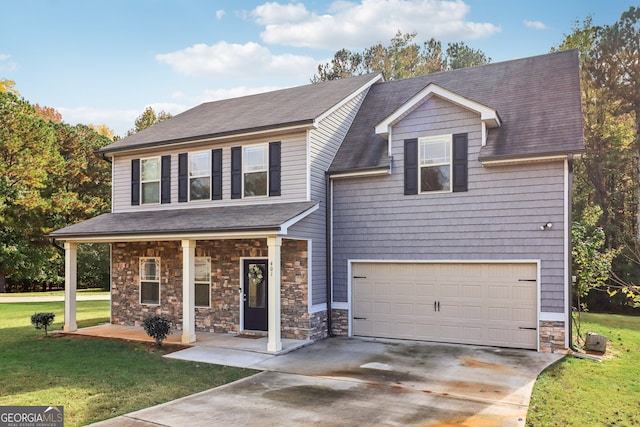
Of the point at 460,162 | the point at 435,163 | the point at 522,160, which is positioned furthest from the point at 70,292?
the point at 522,160

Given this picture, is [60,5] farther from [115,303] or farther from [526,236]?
[526,236]

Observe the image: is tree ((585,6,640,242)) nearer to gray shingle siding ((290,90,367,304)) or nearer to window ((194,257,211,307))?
gray shingle siding ((290,90,367,304))

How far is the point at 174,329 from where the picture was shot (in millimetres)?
13180

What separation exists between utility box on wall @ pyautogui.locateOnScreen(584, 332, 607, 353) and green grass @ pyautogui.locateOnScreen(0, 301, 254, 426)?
727cm

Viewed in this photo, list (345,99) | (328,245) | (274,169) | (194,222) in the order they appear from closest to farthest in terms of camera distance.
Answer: (194,222) < (274,169) < (328,245) < (345,99)

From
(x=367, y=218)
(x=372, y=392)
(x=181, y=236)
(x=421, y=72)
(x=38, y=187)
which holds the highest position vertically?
(x=421, y=72)

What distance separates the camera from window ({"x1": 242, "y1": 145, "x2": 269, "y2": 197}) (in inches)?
484

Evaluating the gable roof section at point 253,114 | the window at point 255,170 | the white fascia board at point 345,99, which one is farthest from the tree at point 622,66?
the window at point 255,170

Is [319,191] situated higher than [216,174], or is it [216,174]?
[216,174]

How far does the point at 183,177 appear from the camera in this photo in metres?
13.5

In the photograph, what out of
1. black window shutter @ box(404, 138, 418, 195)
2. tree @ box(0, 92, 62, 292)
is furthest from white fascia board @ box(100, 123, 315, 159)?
tree @ box(0, 92, 62, 292)

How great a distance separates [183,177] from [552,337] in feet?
33.2

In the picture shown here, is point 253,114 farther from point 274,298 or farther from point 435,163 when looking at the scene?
point 274,298

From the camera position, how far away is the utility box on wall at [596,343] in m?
9.95
